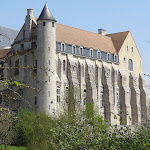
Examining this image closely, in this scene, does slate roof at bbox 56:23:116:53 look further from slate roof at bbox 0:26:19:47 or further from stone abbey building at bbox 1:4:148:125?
slate roof at bbox 0:26:19:47

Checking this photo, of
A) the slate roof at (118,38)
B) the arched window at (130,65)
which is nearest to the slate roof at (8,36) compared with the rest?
the slate roof at (118,38)

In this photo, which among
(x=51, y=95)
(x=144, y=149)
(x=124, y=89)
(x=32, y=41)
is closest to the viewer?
(x=144, y=149)

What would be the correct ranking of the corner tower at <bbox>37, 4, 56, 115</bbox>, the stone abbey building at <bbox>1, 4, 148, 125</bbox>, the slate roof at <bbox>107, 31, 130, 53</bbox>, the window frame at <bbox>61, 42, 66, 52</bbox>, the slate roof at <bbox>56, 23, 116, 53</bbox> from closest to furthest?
the corner tower at <bbox>37, 4, 56, 115</bbox> < the stone abbey building at <bbox>1, 4, 148, 125</bbox> < the window frame at <bbox>61, 42, 66, 52</bbox> < the slate roof at <bbox>56, 23, 116, 53</bbox> < the slate roof at <bbox>107, 31, 130, 53</bbox>

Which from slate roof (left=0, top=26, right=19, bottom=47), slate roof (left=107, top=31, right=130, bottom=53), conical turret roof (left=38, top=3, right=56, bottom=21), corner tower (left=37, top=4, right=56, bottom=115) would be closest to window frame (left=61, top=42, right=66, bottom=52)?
corner tower (left=37, top=4, right=56, bottom=115)

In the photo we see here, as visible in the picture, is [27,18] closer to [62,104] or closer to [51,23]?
[51,23]

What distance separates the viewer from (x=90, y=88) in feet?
186

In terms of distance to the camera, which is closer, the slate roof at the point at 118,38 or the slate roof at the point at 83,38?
the slate roof at the point at 83,38

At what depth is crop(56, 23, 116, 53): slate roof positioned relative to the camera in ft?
189

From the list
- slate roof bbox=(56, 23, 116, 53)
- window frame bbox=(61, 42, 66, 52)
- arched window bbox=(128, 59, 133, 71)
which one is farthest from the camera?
arched window bbox=(128, 59, 133, 71)

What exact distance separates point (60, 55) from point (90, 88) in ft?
22.9

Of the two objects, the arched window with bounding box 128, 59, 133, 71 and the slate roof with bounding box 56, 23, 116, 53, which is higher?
the slate roof with bounding box 56, 23, 116, 53

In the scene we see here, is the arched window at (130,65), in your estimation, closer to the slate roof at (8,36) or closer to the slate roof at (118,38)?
the slate roof at (118,38)

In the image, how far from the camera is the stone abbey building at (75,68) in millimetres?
51469

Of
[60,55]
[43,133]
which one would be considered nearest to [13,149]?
[43,133]
